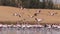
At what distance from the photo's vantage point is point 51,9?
28828 mm

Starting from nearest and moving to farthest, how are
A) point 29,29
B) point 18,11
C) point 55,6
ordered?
point 29,29, point 18,11, point 55,6

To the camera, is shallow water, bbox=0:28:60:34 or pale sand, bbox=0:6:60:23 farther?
pale sand, bbox=0:6:60:23

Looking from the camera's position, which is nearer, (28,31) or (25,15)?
(28,31)

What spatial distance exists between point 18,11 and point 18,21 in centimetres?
247

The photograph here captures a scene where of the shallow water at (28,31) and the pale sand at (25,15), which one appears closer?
the shallow water at (28,31)

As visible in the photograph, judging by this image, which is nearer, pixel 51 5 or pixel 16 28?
pixel 16 28

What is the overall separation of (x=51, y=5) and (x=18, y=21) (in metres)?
4.82

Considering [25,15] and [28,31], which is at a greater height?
[25,15]

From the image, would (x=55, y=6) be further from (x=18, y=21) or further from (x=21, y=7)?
(x=18, y=21)

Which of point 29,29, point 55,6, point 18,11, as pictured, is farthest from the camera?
point 55,6

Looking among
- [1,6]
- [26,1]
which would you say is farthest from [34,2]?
[1,6]

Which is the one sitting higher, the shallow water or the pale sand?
the pale sand

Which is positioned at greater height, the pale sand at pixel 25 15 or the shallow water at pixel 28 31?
the pale sand at pixel 25 15

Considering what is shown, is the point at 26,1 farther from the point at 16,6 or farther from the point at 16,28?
the point at 16,28
